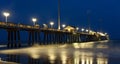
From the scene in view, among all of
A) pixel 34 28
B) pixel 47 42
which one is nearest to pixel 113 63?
pixel 34 28

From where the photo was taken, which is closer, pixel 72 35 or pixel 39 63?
pixel 39 63

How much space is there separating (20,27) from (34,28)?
9248 millimetres

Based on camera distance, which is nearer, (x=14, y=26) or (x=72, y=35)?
(x=14, y=26)

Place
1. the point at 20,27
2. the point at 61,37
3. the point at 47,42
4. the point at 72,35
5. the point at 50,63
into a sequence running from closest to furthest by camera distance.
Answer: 1. the point at 50,63
2. the point at 20,27
3. the point at 47,42
4. the point at 61,37
5. the point at 72,35

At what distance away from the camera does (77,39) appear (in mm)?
130000

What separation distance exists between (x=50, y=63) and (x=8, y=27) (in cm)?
3734

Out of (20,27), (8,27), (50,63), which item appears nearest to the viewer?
(50,63)

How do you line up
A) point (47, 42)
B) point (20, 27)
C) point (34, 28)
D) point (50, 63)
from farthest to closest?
1. point (47, 42)
2. point (34, 28)
3. point (20, 27)
4. point (50, 63)

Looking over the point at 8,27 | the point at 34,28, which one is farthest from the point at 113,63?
the point at 34,28

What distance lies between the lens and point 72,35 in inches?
4843

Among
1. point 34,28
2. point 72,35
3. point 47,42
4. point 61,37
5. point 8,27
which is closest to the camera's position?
point 8,27

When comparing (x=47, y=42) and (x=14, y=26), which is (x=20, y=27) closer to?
(x=14, y=26)

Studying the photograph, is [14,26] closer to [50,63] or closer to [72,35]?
[50,63]

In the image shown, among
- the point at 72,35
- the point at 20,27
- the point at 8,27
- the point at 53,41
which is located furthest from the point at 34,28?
the point at 72,35
